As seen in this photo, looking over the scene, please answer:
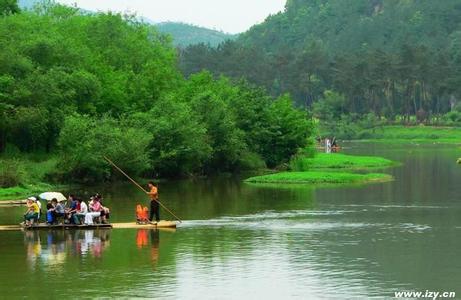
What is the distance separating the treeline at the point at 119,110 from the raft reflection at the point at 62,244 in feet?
90.1

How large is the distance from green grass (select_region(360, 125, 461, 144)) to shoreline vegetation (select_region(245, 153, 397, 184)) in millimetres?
63347

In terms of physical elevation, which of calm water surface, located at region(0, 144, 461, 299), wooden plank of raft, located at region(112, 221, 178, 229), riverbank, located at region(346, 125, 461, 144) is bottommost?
calm water surface, located at region(0, 144, 461, 299)

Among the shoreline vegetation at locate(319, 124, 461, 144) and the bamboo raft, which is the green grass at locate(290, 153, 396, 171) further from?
the shoreline vegetation at locate(319, 124, 461, 144)

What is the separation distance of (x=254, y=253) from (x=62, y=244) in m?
8.35

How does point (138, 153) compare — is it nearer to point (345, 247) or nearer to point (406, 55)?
point (345, 247)

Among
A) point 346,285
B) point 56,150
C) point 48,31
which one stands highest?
point 48,31

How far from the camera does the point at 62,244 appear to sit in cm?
3841

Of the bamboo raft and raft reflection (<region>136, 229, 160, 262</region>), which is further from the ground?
the bamboo raft

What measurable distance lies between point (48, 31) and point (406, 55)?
9998 cm

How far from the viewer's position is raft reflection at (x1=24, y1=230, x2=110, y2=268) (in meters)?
34.7

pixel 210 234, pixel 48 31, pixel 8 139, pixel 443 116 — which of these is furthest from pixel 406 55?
pixel 210 234

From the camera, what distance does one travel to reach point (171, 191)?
217 feet

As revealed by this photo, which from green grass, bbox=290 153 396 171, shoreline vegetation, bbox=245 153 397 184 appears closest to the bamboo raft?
shoreline vegetation, bbox=245 153 397 184

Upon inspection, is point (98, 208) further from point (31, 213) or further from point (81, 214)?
point (31, 213)
